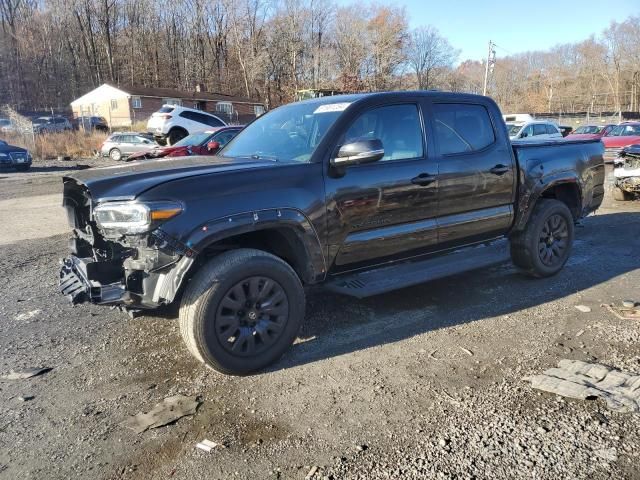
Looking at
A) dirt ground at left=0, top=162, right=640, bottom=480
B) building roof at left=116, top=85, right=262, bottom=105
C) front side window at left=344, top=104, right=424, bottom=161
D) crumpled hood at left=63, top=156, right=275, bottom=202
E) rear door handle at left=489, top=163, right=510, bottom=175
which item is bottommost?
dirt ground at left=0, top=162, right=640, bottom=480

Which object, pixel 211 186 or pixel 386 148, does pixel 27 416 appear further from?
pixel 386 148

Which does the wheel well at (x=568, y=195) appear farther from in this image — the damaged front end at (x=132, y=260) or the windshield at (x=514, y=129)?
the windshield at (x=514, y=129)

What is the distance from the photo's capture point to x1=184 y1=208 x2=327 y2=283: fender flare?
10.7ft

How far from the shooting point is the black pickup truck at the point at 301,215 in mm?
3270

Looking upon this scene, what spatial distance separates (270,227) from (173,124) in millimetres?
22000

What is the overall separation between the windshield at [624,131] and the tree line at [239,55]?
3994 centimetres

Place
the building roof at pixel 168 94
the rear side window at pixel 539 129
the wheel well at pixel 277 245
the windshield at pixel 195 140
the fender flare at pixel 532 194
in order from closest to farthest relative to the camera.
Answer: the wheel well at pixel 277 245 < the fender flare at pixel 532 194 < the windshield at pixel 195 140 < the rear side window at pixel 539 129 < the building roof at pixel 168 94

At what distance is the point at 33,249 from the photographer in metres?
7.43

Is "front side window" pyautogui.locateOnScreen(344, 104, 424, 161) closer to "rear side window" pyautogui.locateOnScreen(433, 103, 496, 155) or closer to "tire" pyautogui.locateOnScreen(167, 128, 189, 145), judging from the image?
"rear side window" pyautogui.locateOnScreen(433, 103, 496, 155)

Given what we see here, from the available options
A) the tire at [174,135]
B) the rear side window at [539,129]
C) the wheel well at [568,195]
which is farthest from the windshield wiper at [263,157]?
the tire at [174,135]

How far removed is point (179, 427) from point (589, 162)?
5117mm

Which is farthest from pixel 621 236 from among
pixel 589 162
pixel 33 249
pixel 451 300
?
pixel 33 249

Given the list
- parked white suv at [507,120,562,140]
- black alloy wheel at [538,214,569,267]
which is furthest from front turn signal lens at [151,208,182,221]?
parked white suv at [507,120,562,140]

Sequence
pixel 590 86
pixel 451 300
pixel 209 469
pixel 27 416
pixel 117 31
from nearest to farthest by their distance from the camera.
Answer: pixel 209 469
pixel 27 416
pixel 451 300
pixel 117 31
pixel 590 86
